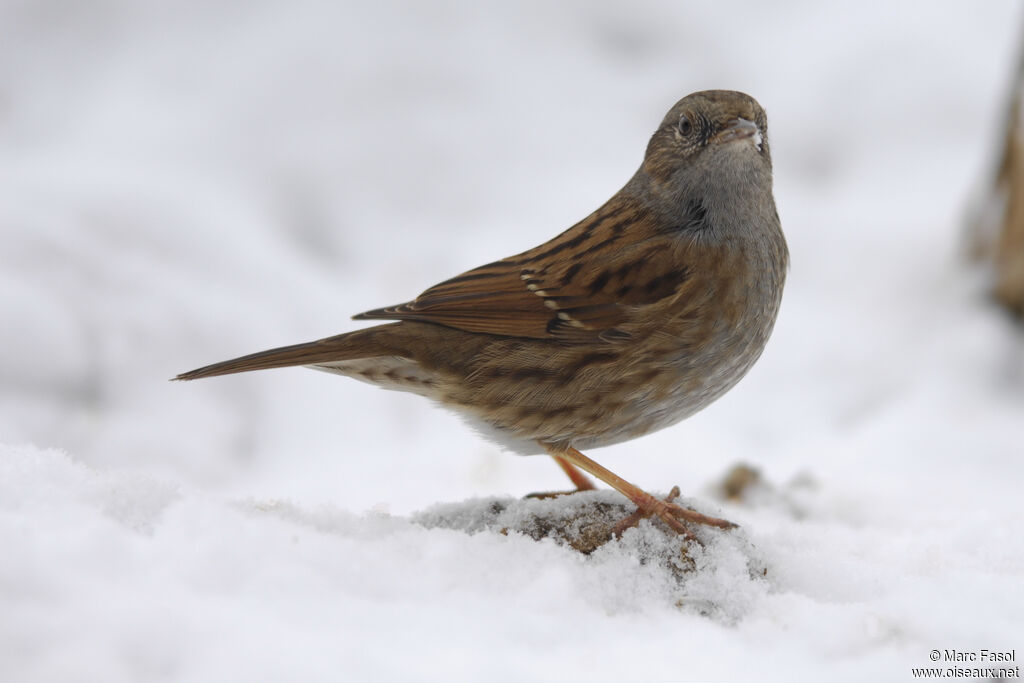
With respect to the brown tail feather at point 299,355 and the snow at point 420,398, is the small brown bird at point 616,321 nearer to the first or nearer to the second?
the brown tail feather at point 299,355

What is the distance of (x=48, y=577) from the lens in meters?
1.94

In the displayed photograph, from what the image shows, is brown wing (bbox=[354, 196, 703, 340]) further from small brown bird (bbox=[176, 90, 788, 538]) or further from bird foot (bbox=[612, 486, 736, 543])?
bird foot (bbox=[612, 486, 736, 543])

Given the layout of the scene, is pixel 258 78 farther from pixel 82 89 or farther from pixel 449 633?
pixel 449 633

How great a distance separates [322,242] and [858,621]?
5.18m

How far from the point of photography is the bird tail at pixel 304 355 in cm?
316

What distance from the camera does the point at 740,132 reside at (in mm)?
3225

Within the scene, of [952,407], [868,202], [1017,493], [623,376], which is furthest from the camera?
[868,202]

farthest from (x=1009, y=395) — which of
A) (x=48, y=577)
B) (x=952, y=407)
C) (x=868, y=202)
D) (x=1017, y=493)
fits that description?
(x=48, y=577)

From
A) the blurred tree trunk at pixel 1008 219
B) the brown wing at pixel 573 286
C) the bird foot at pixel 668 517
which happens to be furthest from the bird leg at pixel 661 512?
the blurred tree trunk at pixel 1008 219

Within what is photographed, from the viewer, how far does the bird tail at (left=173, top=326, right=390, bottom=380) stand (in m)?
3.16

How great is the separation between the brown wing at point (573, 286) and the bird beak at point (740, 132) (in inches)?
10.7

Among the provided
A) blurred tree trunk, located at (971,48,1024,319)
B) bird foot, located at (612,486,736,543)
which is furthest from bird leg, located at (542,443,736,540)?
blurred tree trunk, located at (971,48,1024,319)

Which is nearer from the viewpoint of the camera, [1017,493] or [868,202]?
[1017,493]

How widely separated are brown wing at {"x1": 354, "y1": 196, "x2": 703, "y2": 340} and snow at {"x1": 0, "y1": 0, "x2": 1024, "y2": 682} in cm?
64
